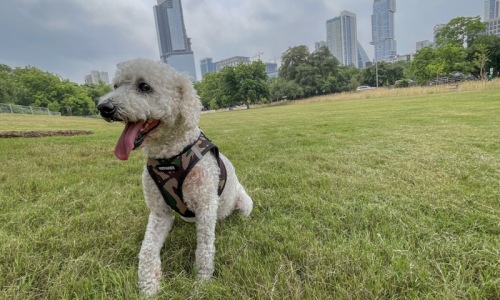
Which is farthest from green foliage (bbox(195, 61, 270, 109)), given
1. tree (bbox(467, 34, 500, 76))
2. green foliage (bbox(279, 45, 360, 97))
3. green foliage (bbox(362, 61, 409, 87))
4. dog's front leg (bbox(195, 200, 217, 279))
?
dog's front leg (bbox(195, 200, 217, 279))

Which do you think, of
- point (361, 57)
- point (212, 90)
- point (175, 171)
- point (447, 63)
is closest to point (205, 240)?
point (175, 171)

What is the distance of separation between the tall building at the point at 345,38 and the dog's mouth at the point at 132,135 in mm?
183157

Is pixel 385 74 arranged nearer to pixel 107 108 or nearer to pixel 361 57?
pixel 107 108

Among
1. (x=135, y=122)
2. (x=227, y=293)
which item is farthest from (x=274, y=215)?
(x=135, y=122)

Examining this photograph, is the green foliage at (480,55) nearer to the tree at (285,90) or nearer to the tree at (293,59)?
the tree at (285,90)

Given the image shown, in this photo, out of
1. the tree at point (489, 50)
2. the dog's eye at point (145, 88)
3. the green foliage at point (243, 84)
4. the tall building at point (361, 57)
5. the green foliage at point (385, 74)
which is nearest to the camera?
the dog's eye at point (145, 88)

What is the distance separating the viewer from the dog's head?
1548 millimetres

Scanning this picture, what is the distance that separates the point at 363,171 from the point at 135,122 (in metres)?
3.08

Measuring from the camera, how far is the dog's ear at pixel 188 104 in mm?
1800

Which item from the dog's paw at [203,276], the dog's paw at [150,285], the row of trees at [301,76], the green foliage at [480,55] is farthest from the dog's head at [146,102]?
the green foliage at [480,55]

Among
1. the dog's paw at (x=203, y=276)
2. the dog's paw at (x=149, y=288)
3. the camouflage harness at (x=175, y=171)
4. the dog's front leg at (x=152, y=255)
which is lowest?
the dog's paw at (x=203, y=276)

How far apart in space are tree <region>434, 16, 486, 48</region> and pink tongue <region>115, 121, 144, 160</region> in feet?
191

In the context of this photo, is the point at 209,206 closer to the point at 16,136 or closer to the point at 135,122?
the point at 135,122

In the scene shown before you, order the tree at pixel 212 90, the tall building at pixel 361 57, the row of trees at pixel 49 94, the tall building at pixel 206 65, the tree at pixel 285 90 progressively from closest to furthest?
the row of trees at pixel 49 94
the tree at pixel 285 90
the tree at pixel 212 90
the tall building at pixel 206 65
the tall building at pixel 361 57
